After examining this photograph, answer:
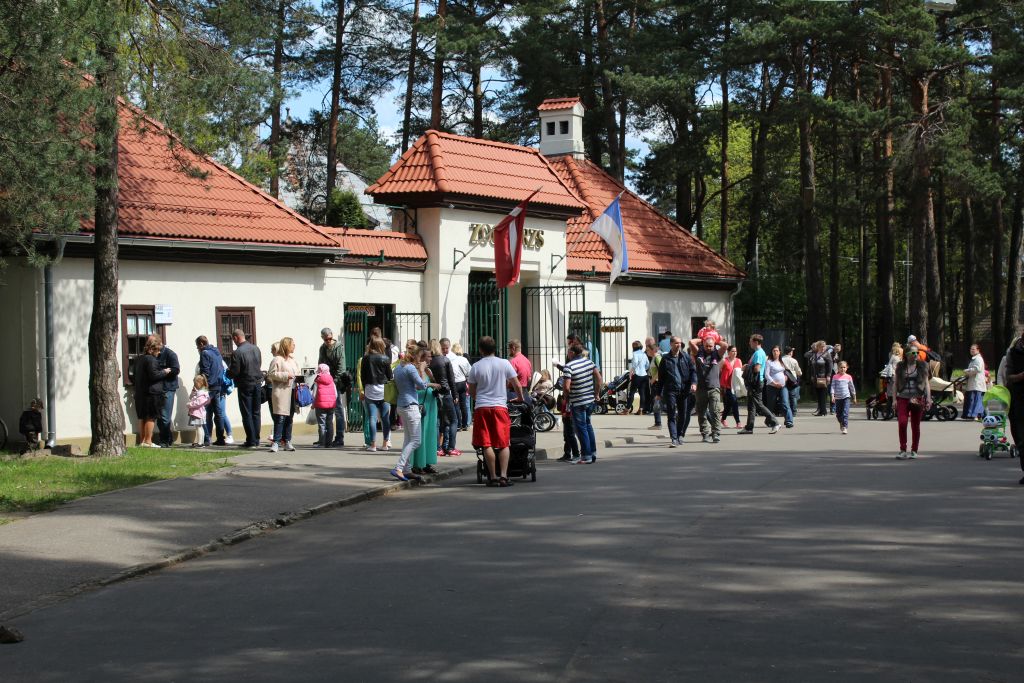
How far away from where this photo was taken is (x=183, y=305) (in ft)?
69.2

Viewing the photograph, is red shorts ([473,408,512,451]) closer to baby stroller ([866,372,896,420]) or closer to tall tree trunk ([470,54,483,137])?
baby stroller ([866,372,896,420])

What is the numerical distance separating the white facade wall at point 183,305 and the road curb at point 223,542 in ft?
22.7

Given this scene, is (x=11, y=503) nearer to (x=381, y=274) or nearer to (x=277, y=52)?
(x=381, y=274)

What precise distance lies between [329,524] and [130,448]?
820 centimetres

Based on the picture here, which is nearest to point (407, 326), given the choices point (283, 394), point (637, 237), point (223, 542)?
point (283, 394)

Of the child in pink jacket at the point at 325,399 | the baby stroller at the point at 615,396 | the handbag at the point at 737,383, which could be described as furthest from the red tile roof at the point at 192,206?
the baby stroller at the point at 615,396

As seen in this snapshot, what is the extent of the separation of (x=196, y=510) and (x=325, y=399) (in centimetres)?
702

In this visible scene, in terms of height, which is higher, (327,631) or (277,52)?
(277,52)

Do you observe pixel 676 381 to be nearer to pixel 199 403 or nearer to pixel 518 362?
pixel 518 362

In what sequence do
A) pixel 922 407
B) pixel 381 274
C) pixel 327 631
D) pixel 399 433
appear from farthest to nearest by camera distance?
pixel 381 274 < pixel 399 433 < pixel 922 407 < pixel 327 631

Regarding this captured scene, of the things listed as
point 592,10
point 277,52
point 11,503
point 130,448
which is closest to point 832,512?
point 11,503

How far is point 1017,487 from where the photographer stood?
13.7 m

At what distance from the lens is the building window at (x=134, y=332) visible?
65.8ft

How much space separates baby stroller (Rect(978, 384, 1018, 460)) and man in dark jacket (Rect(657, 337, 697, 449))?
489cm
